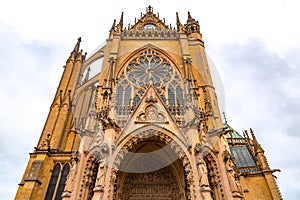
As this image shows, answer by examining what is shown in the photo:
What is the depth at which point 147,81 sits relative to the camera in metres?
15.6

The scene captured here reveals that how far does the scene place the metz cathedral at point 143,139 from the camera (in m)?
9.79

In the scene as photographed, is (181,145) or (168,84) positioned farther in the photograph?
(168,84)

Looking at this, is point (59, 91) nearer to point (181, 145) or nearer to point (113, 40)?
point (113, 40)

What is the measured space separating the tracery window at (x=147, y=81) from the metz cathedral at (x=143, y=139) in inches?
2.8

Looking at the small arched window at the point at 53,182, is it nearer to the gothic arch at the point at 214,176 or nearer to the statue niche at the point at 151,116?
the statue niche at the point at 151,116

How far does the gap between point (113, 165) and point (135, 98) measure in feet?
19.1

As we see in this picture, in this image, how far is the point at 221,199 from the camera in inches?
Result: 376

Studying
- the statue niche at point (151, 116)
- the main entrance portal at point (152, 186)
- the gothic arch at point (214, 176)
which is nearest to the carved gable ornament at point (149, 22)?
the statue niche at point (151, 116)

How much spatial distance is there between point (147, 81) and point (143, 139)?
5.85 metres

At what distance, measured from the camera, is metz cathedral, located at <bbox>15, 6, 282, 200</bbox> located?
32.1 feet

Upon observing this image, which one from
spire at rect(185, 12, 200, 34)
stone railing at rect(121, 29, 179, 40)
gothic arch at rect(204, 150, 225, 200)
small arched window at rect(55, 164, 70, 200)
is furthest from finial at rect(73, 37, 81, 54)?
gothic arch at rect(204, 150, 225, 200)

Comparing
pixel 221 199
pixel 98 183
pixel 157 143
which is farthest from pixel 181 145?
pixel 98 183

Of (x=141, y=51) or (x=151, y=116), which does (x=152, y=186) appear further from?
(x=141, y=51)

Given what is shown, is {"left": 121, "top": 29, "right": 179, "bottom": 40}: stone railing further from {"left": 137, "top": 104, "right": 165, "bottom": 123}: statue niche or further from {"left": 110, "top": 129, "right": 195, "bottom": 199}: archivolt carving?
{"left": 110, "top": 129, "right": 195, "bottom": 199}: archivolt carving
